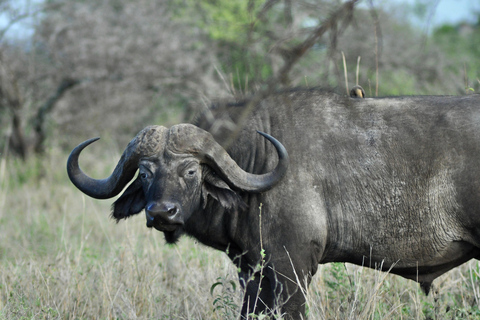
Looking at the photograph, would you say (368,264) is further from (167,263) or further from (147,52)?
(147,52)

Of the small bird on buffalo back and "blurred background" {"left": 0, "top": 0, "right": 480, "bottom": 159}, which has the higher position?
the small bird on buffalo back

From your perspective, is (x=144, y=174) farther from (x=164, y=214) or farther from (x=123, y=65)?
(x=123, y=65)

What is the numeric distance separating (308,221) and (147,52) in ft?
30.6

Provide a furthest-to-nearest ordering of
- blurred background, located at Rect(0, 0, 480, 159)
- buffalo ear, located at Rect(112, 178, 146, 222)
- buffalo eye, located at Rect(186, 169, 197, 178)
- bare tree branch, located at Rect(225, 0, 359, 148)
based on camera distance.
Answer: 1. blurred background, located at Rect(0, 0, 480, 159)
2. buffalo ear, located at Rect(112, 178, 146, 222)
3. buffalo eye, located at Rect(186, 169, 197, 178)
4. bare tree branch, located at Rect(225, 0, 359, 148)

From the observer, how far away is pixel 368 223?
3.57 metres

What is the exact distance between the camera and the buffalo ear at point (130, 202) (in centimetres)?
389

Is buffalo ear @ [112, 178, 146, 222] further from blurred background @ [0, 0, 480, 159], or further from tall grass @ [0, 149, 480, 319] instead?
blurred background @ [0, 0, 480, 159]

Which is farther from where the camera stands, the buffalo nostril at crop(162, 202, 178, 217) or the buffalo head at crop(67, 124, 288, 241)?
the buffalo head at crop(67, 124, 288, 241)

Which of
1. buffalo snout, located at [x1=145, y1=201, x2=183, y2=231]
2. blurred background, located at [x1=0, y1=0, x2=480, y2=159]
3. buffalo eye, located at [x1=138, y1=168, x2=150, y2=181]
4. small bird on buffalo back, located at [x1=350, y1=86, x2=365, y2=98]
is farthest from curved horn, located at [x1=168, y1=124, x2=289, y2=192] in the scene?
blurred background, located at [x1=0, y1=0, x2=480, y2=159]

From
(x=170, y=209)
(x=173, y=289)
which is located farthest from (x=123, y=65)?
(x=170, y=209)

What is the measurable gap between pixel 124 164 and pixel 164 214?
608 millimetres

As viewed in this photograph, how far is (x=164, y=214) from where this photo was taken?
3326mm

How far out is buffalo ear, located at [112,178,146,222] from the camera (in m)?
3.89

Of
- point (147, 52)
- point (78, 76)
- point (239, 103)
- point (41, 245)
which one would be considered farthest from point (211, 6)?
point (239, 103)
